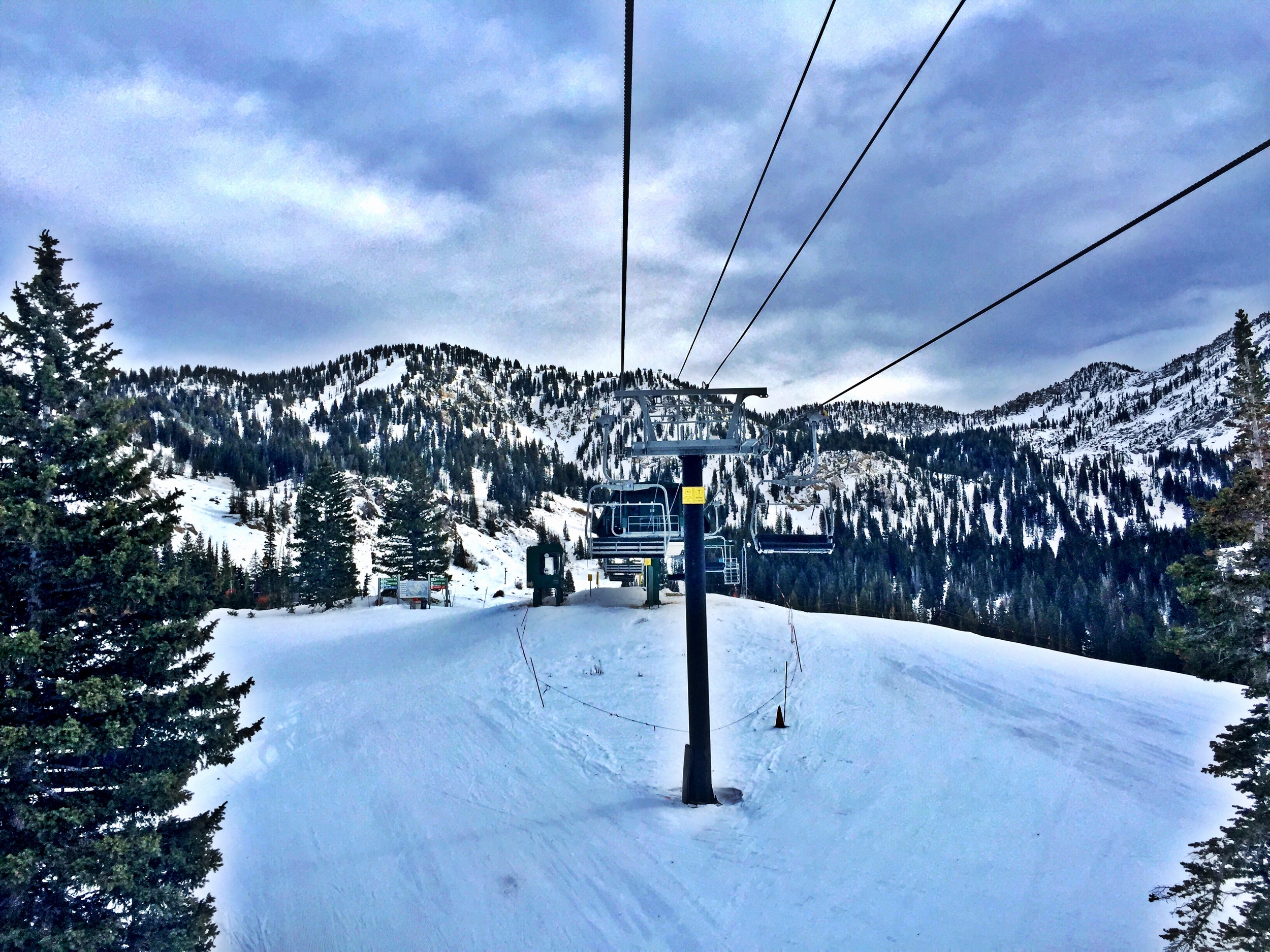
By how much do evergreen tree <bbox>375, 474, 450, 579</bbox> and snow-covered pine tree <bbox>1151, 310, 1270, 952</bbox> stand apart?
151ft

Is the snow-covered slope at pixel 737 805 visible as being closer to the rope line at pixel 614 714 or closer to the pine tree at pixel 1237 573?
the rope line at pixel 614 714

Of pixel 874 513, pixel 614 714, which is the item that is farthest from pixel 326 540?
pixel 874 513

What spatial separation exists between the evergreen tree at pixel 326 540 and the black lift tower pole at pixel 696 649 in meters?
38.5

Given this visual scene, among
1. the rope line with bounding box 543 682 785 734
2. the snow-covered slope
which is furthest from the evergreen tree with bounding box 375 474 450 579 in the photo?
the rope line with bounding box 543 682 785 734

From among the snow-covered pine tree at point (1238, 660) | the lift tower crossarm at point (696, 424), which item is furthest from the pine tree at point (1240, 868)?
the lift tower crossarm at point (696, 424)

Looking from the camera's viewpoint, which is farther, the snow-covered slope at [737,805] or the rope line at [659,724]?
the rope line at [659,724]

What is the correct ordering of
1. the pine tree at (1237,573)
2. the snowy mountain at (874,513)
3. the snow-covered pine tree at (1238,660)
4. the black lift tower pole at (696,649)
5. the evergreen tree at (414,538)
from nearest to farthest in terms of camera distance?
the snow-covered pine tree at (1238,660) < the pine tree at (1237,573) < the black lift tower pole at (696,649) < the evergreen tree at (414,538) < the snowy mountain at (874,513)

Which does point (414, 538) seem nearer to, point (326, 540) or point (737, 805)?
point (326, 540)

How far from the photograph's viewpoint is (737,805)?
10836 millimetres

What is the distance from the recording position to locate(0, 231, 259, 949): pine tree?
614 centimetres

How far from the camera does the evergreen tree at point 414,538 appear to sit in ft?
159

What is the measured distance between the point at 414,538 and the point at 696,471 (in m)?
41.6

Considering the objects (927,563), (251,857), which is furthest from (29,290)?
(927,563)

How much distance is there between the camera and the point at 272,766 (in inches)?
527
